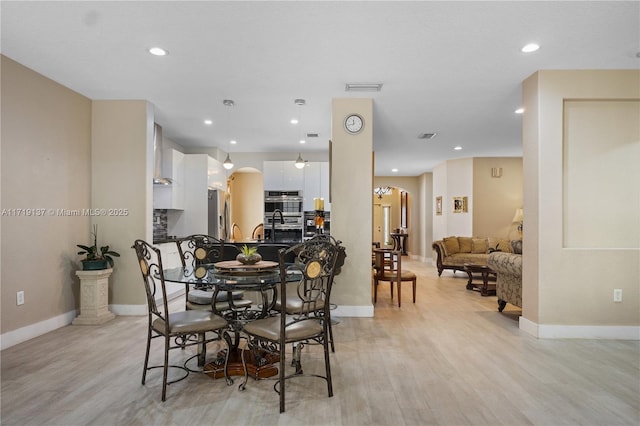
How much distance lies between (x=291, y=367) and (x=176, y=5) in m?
2.84

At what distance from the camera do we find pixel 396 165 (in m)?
9.99

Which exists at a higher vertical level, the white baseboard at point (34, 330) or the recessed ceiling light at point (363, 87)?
the recessed ceiling light at point (363, 87)

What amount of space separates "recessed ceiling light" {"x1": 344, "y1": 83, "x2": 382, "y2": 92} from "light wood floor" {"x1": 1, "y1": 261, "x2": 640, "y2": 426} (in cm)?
270

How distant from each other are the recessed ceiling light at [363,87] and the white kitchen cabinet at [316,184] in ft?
10.8

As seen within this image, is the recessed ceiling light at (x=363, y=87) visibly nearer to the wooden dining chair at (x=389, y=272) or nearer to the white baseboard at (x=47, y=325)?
the wooden dining chair at (x=389, y=272)

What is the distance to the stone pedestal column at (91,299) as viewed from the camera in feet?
13.6

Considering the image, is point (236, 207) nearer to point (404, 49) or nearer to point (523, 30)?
point (404, 49)

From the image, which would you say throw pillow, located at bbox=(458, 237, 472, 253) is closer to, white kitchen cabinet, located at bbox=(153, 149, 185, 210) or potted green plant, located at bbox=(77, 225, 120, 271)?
white kitchen cabinet, located at bbox=(153, 149, 185, 210)

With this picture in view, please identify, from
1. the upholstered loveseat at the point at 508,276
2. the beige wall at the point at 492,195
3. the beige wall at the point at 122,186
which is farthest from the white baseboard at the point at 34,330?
the beige wall at the point at 492,195

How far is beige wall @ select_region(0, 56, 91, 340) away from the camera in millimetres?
3477

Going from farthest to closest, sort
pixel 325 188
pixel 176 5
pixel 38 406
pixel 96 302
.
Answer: pixel 325 188
pixel 96 302
pixel 176 5
pixel 38 406

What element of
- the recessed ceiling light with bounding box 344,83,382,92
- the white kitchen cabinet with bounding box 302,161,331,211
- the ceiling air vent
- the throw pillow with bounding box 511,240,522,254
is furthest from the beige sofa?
the recessed ceiling light with bounding box 344,83,382,92

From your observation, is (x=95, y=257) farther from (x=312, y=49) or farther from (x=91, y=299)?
(x=312, y=49)

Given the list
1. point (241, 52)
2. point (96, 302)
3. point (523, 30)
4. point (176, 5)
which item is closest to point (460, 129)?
point (523, 30)
